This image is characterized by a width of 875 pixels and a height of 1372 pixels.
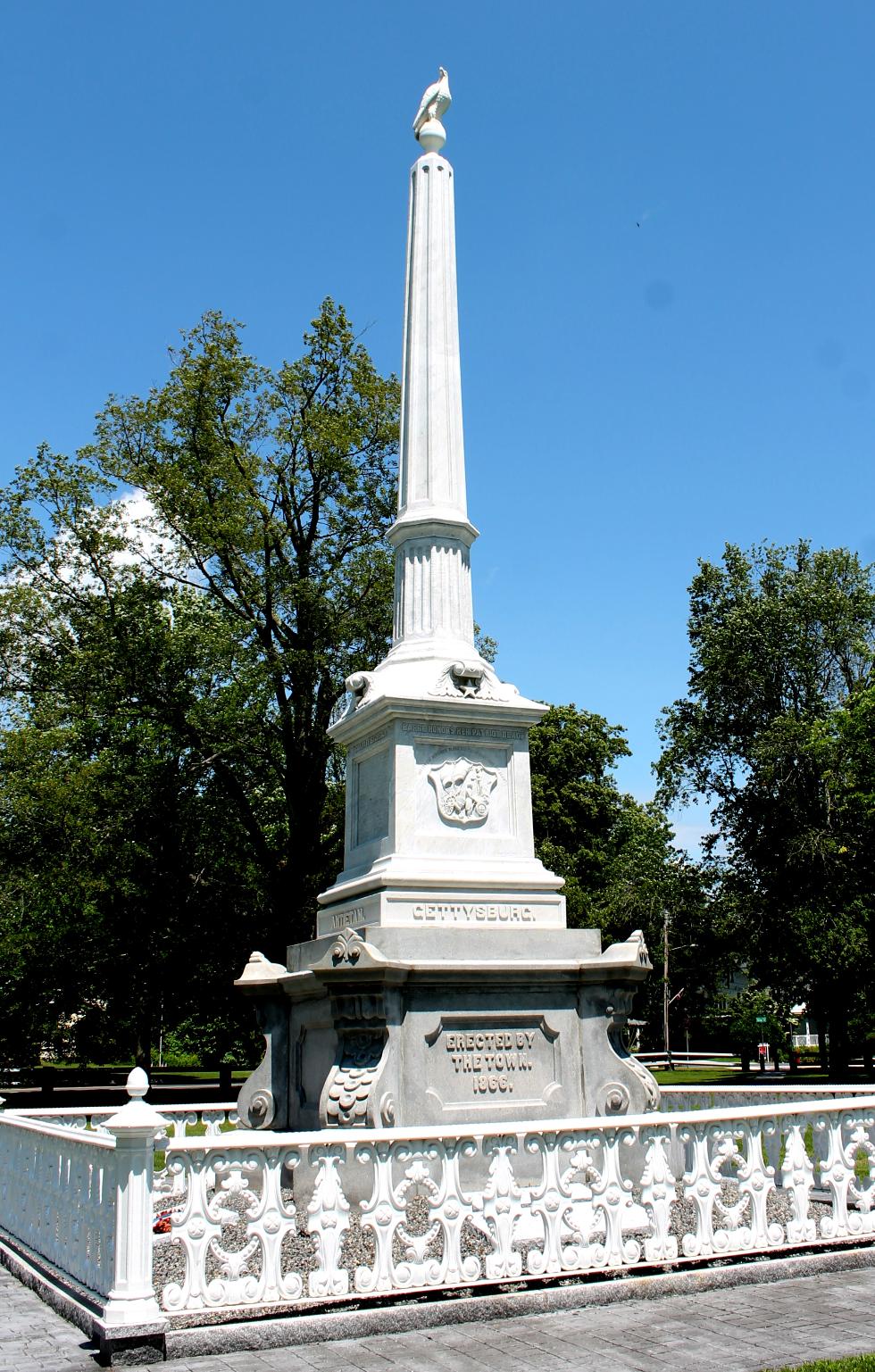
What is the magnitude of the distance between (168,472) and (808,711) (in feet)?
58.7

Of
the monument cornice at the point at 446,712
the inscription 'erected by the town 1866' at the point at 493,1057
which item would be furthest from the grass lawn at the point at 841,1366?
the monument cornice at the point at 446,712

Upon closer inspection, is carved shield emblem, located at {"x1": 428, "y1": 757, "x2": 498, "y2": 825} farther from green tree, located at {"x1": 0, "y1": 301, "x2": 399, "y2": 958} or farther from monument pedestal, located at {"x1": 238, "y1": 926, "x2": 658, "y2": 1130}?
green tree, located at {"x1": 0, "y1": 301, "x2": 399, "y2": 958}

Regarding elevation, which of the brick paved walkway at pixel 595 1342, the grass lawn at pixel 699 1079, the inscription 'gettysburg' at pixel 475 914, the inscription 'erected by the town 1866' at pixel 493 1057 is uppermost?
the inscription 'gettysburg' at pixel 475 914

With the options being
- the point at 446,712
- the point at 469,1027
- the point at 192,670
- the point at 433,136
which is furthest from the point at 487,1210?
the point at 192,670

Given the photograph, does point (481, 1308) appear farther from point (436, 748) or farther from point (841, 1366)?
point (436, 748)

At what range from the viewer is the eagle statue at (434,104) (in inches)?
564

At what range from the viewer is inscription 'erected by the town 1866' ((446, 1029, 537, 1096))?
31.2 feet

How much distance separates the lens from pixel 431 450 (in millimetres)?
12859

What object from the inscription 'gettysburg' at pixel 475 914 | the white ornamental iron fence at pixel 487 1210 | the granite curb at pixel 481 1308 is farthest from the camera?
the inscription 'gettysburg' at pixel 475 914

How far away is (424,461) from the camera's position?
1288 centimetres

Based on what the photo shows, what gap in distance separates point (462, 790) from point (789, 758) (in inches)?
843

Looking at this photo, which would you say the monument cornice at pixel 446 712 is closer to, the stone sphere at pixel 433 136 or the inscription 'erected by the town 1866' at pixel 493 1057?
the inscription 'erected by the town 1866' at pixel 493 1057

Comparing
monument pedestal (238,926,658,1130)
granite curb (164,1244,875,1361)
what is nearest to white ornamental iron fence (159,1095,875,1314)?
granite curb (164,1244,875,1361)

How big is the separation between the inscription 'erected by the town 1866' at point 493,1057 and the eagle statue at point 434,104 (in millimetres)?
10710
